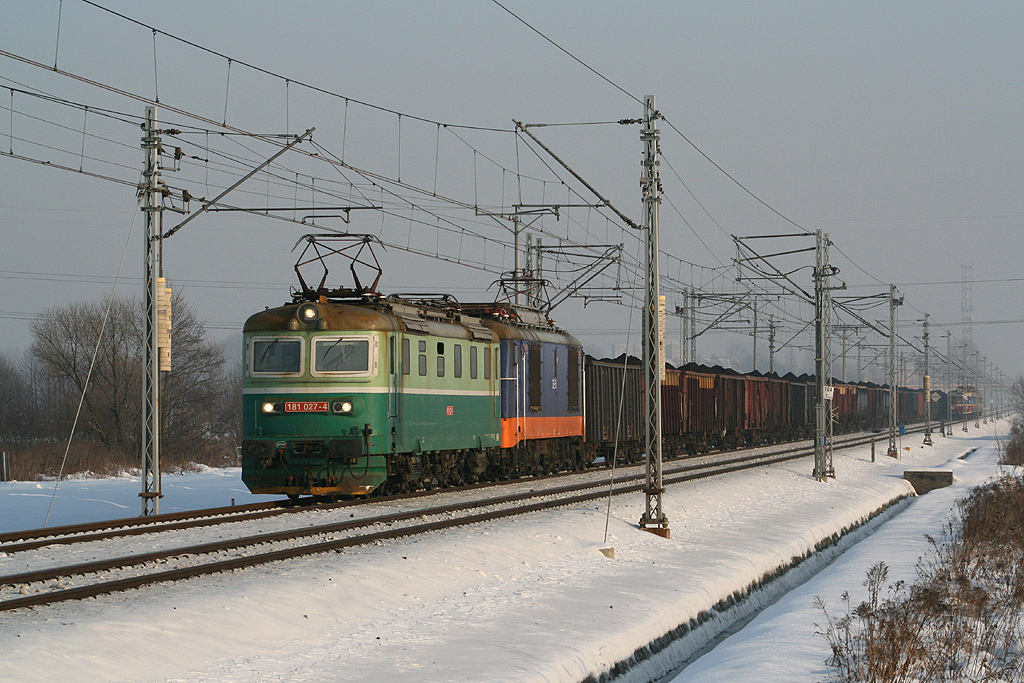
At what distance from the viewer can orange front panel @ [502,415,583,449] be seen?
26047 millimetres

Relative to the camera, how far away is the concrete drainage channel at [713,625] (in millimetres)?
12539

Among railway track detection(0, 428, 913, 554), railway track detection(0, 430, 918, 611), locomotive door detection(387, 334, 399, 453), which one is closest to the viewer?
railway track detection(0, 430, 918, 611)

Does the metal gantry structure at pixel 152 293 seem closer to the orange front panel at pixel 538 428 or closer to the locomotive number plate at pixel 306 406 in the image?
the locomotive number plate at pixel 306 406

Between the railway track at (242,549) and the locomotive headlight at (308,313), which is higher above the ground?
the locomotive headlight at (308,313)

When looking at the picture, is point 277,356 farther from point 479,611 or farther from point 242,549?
point 479,611

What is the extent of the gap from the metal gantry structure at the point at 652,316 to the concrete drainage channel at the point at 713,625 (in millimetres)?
2465

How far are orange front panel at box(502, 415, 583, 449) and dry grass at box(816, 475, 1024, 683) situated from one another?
1029 centimetres

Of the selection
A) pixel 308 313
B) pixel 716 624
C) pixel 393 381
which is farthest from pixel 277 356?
pixel 716 624

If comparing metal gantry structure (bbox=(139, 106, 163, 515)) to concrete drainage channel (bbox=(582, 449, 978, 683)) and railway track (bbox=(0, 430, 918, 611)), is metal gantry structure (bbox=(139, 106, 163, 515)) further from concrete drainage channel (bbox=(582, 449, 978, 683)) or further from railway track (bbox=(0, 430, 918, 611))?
concrete drainage channel (bbox=(582, 449, 978, 683))

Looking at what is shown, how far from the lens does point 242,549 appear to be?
15461 millimetres

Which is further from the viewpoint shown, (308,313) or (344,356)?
(308,313)

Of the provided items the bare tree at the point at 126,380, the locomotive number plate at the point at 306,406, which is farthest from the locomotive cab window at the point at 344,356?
the bare tree at the point at 126,380

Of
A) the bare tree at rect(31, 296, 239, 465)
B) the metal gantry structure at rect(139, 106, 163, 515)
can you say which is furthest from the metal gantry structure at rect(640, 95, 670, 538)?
the bare tree at rect(31, 296, 239, 465)

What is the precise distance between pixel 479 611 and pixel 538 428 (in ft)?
49.1
